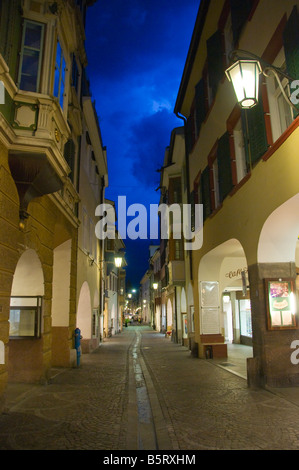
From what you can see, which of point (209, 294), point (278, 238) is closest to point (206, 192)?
point (209, 294)

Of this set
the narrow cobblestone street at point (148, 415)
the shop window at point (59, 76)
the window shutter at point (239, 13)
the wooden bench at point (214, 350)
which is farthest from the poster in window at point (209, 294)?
the shop window at point (59, 76)

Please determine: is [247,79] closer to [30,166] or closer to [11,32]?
[30,166]

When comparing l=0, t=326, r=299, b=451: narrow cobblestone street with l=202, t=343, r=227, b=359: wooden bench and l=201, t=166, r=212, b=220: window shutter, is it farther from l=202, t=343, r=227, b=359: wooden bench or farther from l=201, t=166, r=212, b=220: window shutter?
l=201, t=166, r=212, b=220: window shutter

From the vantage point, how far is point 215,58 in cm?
1212

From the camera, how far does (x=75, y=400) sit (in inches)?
306

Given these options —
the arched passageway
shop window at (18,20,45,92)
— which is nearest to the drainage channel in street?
the arched passageway

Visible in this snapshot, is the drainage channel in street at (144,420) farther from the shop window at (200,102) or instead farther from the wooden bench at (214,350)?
the shop window at (200,102)

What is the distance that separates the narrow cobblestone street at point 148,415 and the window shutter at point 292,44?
6170mm

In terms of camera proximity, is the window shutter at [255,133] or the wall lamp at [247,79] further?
the window shutter at [255,133]

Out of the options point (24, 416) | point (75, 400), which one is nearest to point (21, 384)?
point (75, 400)

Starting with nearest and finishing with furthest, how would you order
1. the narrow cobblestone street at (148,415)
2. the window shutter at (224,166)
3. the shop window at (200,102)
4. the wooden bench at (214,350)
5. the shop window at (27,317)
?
the narrow cobblestone street at (148,415)
the shop window at (27,317)
the window shutter at (224,166)
the shop window at (200,102)
the wooden bench at (214,350)

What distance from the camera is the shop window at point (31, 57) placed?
769 cm
